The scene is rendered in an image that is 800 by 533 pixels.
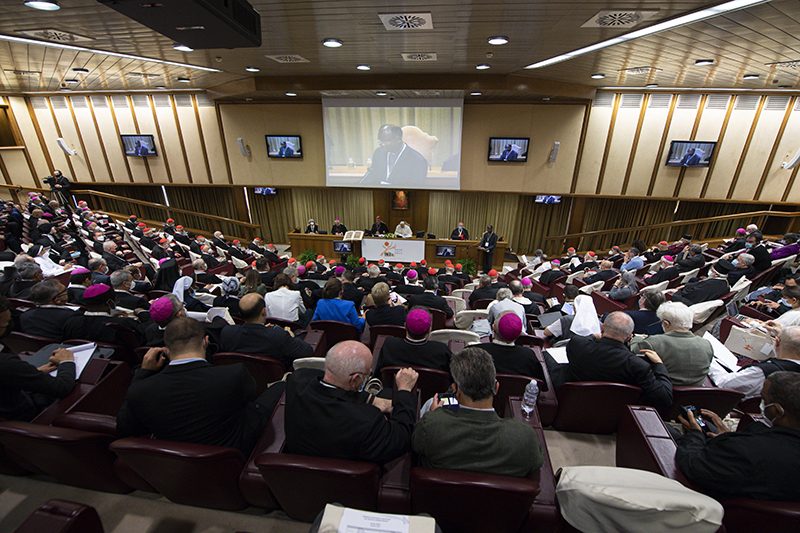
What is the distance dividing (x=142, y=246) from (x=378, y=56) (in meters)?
6.72

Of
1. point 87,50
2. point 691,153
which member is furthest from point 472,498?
point 691,153

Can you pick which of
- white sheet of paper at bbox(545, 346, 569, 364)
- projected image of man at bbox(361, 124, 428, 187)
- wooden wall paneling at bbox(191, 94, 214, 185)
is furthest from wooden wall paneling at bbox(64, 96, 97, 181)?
white sheet of paper at bbox(545, 346, 569, 364)

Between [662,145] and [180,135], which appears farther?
[180,135]

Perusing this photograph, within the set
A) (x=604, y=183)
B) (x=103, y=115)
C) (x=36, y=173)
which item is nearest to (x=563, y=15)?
(x=604, y=183)

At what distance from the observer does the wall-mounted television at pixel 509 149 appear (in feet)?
34.2

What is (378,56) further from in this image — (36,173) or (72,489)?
(36,173)

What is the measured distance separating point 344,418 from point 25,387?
1.98 m

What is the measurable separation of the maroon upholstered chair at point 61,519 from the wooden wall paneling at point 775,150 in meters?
14.3

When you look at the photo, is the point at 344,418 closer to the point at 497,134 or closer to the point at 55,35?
the point at 55,35

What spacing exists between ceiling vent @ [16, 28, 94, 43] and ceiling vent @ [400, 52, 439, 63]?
460 cm

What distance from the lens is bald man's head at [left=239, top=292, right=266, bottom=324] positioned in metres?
3.00

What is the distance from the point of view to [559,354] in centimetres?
314

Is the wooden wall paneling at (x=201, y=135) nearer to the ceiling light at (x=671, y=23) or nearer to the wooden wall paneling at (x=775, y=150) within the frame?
the ceiling light at (x=671, y=23)

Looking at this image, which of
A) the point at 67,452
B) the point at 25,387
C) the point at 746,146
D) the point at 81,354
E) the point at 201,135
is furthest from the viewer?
the point at 201,135
